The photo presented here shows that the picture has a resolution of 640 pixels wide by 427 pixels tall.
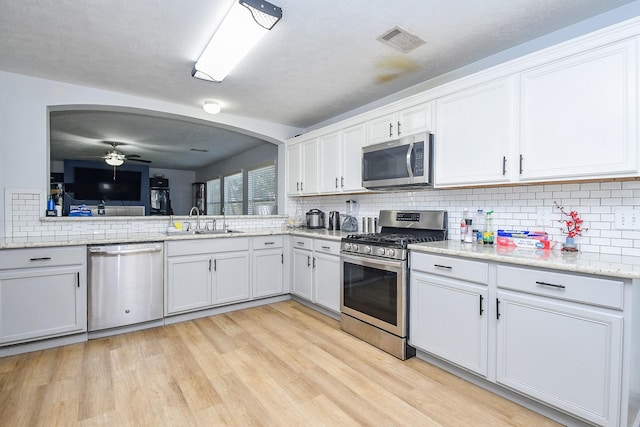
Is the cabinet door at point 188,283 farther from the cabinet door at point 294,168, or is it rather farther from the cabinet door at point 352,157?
the cabinet door at point 352,157

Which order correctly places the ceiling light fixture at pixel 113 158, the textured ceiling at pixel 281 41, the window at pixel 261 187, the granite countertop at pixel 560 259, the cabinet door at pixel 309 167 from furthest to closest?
1. the ceiling light fixture at pixel 113 158
2. the window at pixel 261 187
3. the cabinet door at pixel 309 167
4. the textured ceiling at pixel 281 41
5. the granite countertop at pixel 560 259

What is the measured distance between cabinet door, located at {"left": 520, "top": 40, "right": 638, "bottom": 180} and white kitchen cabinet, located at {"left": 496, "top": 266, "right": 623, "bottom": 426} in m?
0.68

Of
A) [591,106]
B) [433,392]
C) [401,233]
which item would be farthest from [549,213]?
[433,392]

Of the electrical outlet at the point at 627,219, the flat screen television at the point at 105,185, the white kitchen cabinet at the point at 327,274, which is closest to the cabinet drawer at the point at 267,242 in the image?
the white kitchen cabinet at the point at 327,274

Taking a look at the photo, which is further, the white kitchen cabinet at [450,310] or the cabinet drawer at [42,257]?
the cabinet drawer at [42,257]

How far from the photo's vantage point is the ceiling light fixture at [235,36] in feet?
6.21

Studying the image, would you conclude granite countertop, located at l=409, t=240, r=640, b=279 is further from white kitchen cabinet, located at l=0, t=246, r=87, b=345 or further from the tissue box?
white kitchen cabinet, located at l=0, t=246, r=87, b=345

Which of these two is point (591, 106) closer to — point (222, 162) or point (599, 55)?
point (599, 55)

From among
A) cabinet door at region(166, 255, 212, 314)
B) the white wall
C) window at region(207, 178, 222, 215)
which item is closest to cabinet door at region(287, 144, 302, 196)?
cabinet door at region(166, 255, 212, 314)

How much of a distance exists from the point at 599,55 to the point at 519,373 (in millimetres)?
1853

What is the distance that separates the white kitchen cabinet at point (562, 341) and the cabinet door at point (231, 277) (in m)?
2.61

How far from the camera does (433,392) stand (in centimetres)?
198

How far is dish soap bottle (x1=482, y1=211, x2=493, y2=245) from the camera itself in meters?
2.41

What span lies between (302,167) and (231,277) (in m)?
1.69
